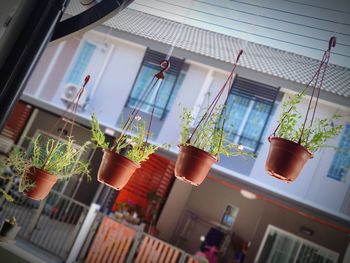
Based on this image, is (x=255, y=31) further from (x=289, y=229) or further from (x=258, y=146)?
(x=289, y=229)

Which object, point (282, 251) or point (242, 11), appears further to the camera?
point (282, 251)

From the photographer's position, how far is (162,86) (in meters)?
11.6

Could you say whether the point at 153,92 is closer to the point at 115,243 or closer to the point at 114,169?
the point at 115,243

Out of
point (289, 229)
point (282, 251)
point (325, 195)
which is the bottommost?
point (282, 251)

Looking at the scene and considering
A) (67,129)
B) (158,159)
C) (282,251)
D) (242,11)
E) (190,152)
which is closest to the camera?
(190,152)

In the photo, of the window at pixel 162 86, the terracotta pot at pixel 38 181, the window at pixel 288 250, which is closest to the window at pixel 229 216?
the window at pixel 288 250

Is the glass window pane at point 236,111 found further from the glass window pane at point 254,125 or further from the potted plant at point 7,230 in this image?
the potted plant at point 7,230

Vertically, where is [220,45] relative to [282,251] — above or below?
above

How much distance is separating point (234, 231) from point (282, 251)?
6.25ft

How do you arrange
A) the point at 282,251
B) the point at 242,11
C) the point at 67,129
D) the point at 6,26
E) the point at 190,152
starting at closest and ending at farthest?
the point at 6,26
the point at 190,152
the point at 242,11
the point at 282,251
the point at 67,129

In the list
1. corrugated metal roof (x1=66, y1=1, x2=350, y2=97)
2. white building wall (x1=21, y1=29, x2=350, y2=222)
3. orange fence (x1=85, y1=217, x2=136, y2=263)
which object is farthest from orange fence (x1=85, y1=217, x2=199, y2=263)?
corrugated metal roof (x1=66, y1=1, x2=350, y2=97)

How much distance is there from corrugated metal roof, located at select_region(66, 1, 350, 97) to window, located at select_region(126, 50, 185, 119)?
6460 mm

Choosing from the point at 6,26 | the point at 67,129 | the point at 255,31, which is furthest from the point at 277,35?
the point at 67,129

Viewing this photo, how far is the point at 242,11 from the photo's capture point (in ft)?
10.1
